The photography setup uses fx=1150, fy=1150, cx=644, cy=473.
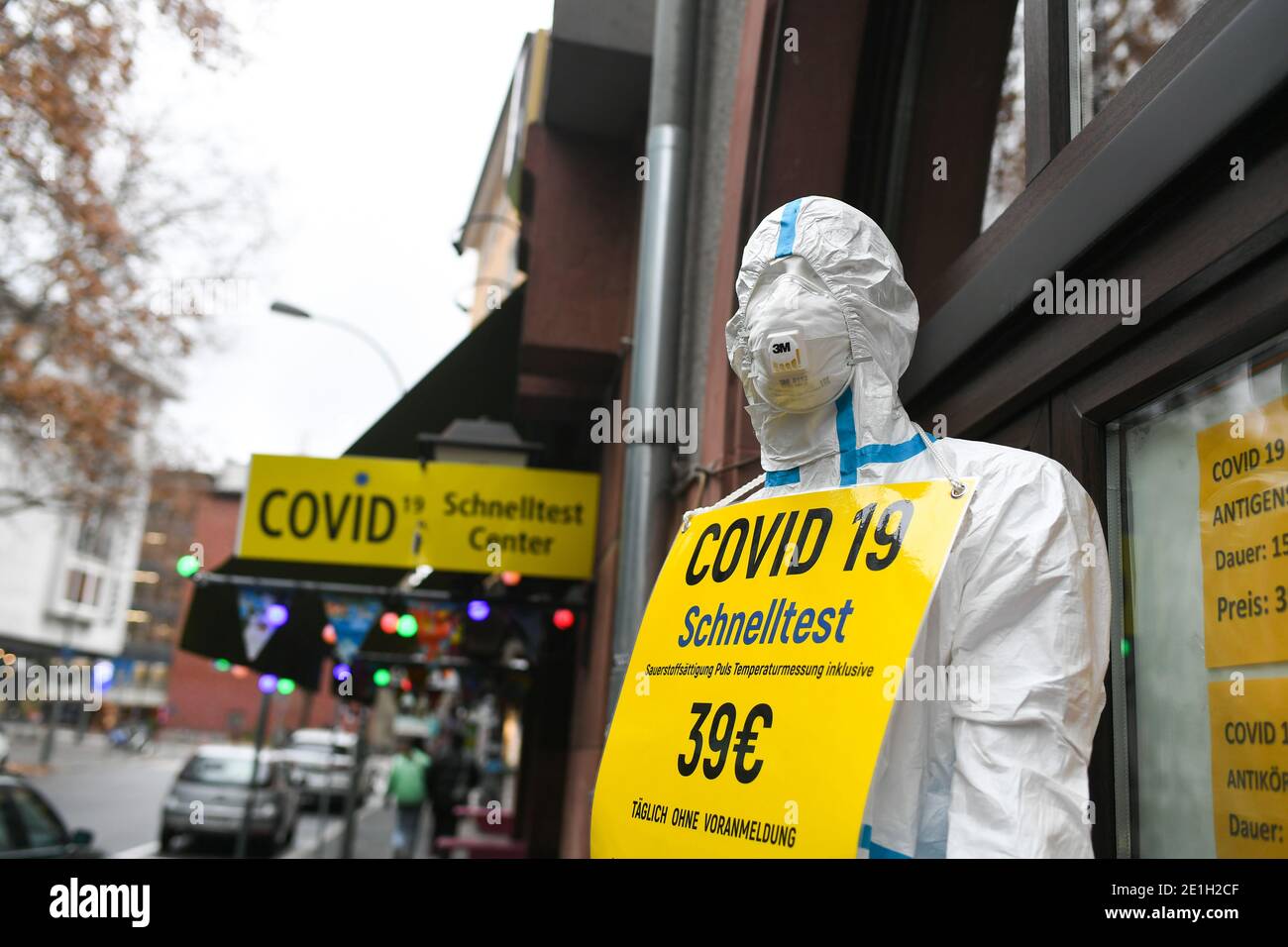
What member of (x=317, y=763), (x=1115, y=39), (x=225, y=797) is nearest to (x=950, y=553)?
(x=1115, y=39)

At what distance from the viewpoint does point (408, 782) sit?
14602mm

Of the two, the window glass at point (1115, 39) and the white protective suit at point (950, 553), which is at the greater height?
A: the window glass at point (1115, 39)

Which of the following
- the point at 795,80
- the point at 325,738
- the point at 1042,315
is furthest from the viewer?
the point at 325,738

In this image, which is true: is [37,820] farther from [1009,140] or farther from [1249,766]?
[1249,766]

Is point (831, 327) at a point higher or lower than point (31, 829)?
higher

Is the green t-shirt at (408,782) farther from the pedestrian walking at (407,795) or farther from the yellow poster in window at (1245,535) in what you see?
the yellow poster in window at (1245,535)

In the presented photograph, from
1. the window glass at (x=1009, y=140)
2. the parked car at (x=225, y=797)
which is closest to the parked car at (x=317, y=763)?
the parked car at (x=225, y=797)

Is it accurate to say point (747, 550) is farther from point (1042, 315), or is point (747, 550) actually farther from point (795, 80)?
point (795, 80)

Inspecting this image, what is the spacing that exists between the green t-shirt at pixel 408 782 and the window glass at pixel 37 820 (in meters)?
6.73

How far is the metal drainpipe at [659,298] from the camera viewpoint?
Result: 16.4ft

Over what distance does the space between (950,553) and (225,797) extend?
17.3 meters
